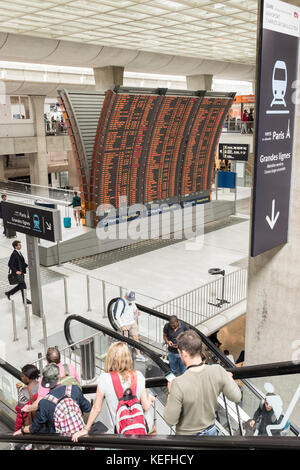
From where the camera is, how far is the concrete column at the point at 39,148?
28109mm

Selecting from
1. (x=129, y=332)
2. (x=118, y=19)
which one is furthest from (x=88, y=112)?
(x=129, y=332)

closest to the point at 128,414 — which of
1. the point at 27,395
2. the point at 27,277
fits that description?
the point at 27,395

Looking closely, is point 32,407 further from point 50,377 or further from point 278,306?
point 278,306

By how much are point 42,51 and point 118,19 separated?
4100mm

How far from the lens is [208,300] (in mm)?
10578

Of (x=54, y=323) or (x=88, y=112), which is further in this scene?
(x=88, y=112)

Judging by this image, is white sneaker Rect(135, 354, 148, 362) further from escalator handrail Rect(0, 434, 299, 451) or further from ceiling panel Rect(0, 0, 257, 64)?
ceiling panel Rect(0, 0, 257, 64)

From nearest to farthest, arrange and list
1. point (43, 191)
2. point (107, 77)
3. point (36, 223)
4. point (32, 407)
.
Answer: point (32, 407) < point (36, 223) < point (107, 77) < point (43, 191)

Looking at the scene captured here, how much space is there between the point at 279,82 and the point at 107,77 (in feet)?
48.0

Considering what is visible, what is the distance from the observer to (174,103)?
14.7 meters

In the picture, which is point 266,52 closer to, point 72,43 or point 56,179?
point 72,43

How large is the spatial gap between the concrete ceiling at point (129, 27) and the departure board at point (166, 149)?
2.37 m

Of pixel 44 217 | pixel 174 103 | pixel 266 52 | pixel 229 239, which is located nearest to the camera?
pixel 266 52

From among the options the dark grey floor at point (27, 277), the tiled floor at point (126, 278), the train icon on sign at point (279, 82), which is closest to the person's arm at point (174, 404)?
the train icon on sign at point (279, 82)
